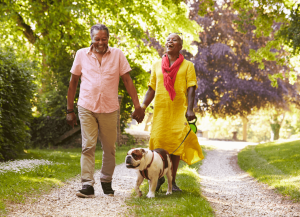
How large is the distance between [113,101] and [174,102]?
102 centimetres

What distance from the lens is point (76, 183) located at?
628 cm

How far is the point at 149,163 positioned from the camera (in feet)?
14.8

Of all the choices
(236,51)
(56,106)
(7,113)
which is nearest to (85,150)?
(7,113)

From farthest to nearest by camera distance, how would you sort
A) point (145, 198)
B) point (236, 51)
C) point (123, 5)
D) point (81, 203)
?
1. point (236, 51)
2. point (123, 5)
3. point (145, 198)
4. point (81, 203)

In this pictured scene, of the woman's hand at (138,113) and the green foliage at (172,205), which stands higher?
the woman's hand at (138,113)

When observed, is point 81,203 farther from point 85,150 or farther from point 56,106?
point 56,106

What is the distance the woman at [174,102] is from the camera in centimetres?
515

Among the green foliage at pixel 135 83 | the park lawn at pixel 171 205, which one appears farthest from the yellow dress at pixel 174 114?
the green foliage at pixel 135 83

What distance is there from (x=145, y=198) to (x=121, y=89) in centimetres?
1248

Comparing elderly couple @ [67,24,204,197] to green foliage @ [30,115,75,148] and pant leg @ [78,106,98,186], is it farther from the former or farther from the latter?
green foliage @ [30,115,75,148]

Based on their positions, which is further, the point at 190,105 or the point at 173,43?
the point at 173,43

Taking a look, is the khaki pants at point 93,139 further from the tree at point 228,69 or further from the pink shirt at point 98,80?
the tree at point 228,69

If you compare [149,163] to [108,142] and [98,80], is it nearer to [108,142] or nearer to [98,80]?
[108,142]

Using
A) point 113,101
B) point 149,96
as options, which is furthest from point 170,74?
point 113,101
